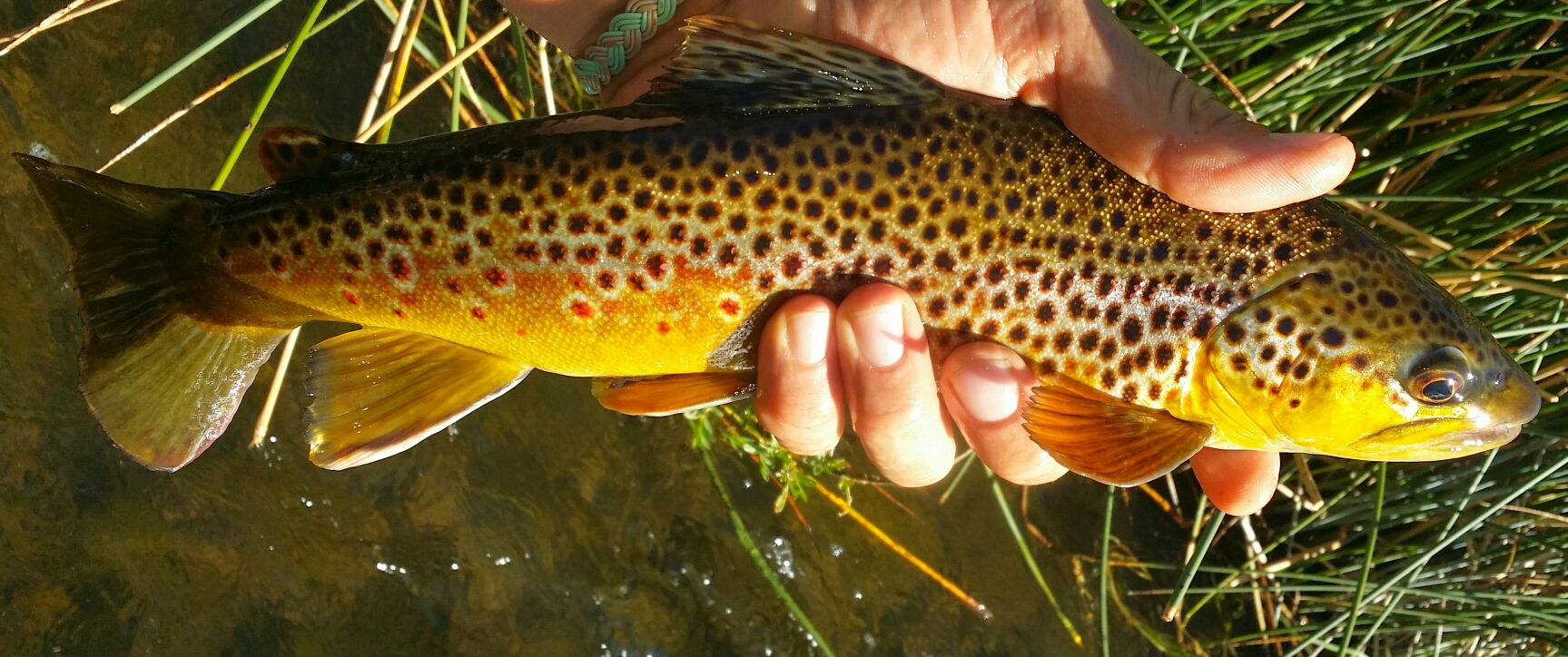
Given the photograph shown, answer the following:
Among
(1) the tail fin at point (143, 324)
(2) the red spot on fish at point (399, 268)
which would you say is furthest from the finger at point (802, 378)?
(1) the tail fin at point (143, 324)

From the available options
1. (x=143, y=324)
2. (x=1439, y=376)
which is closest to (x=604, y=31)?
(x=143, y=324)

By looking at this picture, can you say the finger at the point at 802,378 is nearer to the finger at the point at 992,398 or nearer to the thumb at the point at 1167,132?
the finger at the point at 992,398

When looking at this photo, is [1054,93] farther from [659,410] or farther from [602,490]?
[602,490]

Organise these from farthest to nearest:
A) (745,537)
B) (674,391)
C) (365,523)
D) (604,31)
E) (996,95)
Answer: (745,537)
(365,523)
(604,31)
(996,95)
(674,391)

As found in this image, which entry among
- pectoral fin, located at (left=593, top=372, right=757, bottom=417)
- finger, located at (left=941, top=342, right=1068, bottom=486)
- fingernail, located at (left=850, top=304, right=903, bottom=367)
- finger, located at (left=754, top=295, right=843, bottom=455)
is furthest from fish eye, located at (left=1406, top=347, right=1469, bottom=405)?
pectoral fin, located at (left=593, top=372, right=757, bottom=417)

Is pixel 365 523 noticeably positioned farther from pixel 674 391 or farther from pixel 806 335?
pixel 806 335

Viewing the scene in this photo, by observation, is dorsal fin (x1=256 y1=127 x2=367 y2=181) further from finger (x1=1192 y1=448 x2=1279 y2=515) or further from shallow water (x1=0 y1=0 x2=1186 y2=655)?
finger (x1=1192 y1=448 x2=1279 y2=515)
